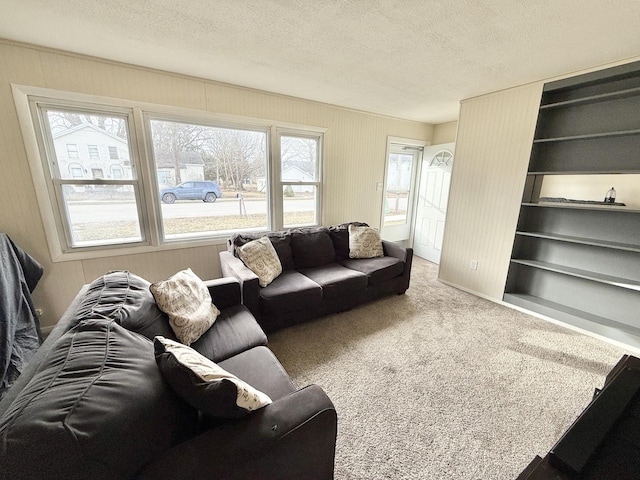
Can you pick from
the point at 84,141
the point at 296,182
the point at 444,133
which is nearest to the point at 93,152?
the point at 84,141

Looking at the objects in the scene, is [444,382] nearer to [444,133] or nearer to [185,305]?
[185,305]

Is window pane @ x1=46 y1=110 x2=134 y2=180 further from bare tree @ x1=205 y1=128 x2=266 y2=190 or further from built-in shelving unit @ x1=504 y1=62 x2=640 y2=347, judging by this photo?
built-in shelving unit @ x1=504 y1=62 x2=640 y2=347

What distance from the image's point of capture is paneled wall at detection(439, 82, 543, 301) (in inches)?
106

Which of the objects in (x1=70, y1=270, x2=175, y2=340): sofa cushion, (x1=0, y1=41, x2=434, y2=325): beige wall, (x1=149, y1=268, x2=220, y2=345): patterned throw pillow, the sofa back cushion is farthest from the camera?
the sofa back cushion

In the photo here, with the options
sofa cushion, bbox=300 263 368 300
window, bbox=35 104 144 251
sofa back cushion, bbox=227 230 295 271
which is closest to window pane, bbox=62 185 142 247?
window, bbox=35 104 144 251

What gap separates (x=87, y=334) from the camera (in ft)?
3.04

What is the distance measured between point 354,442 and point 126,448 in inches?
45.0

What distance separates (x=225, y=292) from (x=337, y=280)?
108 cm

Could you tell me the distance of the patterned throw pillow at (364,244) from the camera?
10.3 ft

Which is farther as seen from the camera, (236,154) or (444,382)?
(236,154)

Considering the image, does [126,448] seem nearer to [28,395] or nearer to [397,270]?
[28,395]

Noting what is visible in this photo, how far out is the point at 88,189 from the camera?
2373 mm

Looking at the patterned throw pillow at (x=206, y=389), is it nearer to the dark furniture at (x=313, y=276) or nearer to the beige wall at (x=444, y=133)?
the dark furniture at (x=313, y=276)

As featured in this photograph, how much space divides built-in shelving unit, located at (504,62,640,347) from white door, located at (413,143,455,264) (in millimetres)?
1434
